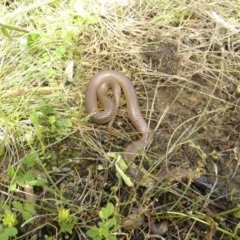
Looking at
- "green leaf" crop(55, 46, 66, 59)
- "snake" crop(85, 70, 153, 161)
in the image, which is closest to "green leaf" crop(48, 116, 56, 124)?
"snake" crop(85, 70, 153, 161)

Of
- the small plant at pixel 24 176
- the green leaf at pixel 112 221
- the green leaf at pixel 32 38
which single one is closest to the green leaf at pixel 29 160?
the small plant at pixel 24 176

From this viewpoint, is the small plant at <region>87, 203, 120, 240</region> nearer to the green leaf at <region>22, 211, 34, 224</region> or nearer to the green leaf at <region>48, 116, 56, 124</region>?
the green leaf at <region>22, 211, 34, 224</region>

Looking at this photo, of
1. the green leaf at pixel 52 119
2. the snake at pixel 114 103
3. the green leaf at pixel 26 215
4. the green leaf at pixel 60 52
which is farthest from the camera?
the green leaf at pixel 60 52

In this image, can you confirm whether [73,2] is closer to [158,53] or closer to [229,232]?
[158,53]

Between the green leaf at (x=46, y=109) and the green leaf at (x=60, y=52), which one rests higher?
the green leaf at (x=60, y=52)

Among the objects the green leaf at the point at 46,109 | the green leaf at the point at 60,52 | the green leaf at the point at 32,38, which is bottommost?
the green leaf at the point at 46,109

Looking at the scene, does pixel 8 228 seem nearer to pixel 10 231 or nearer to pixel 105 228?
pixel 10 231

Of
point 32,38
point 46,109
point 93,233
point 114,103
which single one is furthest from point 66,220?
point 32,38

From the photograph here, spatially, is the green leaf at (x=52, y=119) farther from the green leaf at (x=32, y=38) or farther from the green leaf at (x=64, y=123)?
the green leaf at (x=32, y=38)
